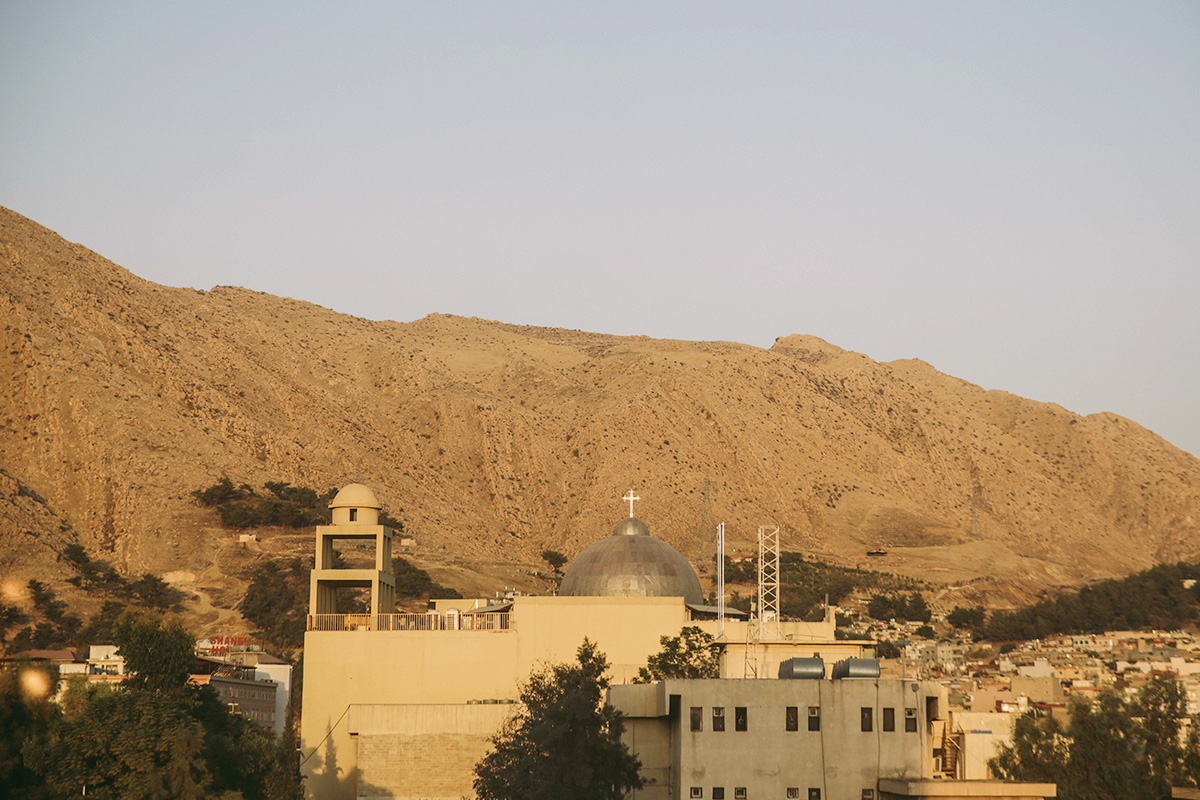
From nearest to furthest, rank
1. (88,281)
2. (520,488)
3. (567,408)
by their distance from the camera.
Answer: (88,281) → (520,488) → (567,408)

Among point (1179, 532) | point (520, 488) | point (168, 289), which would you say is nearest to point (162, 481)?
point (520, 488)

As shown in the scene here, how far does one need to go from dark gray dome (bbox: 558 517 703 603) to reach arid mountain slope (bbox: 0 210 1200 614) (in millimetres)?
45340

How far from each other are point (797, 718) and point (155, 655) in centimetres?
2522

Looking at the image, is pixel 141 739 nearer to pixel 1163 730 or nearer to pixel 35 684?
pixel 35 684

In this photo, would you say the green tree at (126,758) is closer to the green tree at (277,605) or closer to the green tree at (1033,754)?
the green tree at (1033,754)

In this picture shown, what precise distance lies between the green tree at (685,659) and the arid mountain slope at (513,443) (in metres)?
51.3

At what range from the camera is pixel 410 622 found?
43250mm

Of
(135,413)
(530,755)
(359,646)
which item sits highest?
(135,413)

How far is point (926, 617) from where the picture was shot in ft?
305

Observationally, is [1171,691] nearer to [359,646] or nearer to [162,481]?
[359,646]

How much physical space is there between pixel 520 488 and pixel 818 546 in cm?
2826

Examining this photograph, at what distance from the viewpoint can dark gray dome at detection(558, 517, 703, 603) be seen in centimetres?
4534

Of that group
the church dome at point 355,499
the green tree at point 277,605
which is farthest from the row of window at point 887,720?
the green tree at point 277,605

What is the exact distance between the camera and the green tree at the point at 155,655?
46.6m
